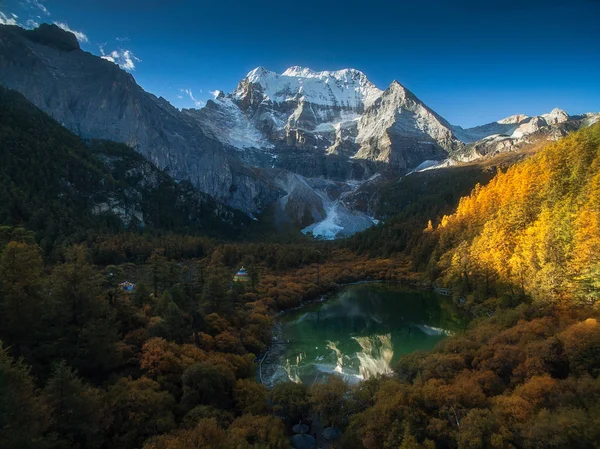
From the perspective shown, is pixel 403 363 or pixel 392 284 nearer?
pixel 403 363

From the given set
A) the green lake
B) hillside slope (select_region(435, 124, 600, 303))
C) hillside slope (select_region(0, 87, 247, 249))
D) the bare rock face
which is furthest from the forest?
the bare rock face

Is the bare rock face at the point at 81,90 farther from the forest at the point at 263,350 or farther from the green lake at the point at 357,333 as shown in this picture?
the green lake at the point at 357,333

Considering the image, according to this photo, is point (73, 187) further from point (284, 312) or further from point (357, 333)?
point (357, 333)

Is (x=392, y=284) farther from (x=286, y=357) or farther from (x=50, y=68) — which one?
(x=50, y=68)

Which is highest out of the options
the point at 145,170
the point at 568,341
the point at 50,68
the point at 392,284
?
the point at 50,68

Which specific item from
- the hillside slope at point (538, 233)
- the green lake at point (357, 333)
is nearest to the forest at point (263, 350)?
the hillside slope at point (538, 233)

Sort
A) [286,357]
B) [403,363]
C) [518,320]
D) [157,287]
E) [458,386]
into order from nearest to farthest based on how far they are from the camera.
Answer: [458,386]
[403,363]
[518,320]
[286,357]
[157,287]

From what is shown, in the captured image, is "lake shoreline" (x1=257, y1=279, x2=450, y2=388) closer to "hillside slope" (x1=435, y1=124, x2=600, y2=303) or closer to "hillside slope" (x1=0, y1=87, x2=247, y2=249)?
"hillside slope" (x1=435, y1=124, x2=600, y2=303)

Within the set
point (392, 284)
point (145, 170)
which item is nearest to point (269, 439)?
point (392, 284)
